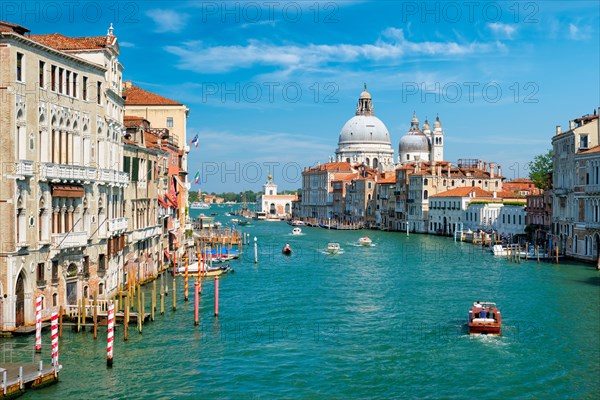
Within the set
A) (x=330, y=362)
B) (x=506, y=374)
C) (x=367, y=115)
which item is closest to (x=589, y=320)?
(x=506, y=374)

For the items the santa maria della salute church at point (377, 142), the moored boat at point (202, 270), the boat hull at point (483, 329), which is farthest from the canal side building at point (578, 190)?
the santa maria della salute church at point (377, 142)

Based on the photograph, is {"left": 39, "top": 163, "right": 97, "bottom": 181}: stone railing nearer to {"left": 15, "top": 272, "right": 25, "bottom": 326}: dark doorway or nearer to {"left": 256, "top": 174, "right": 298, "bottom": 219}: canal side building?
{"left": 15, "top": 272, "right": 25, "bottom": 326}: dark doorway

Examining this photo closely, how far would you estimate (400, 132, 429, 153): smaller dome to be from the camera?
→ 97.0 m

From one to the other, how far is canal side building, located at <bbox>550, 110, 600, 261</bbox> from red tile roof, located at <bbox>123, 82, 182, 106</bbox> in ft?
59.9

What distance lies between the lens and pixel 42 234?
53.9ft

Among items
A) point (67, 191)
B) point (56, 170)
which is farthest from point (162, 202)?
point (56, 170)

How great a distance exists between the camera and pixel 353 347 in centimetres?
1666

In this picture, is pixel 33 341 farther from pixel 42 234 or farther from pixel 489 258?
pixel 489 258

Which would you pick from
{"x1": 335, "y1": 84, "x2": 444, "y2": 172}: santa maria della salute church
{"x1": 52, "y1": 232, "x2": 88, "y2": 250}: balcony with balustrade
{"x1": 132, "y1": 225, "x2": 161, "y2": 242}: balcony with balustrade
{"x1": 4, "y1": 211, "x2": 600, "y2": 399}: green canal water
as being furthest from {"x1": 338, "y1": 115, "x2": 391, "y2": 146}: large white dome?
{"x1": 52, "y1": 232, "x2": 88, "y2": 250}: balcony with balustrade

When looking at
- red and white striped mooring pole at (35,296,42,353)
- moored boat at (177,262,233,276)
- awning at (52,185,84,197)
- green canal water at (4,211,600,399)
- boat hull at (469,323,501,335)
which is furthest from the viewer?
moored boat at (177,262,233,276)

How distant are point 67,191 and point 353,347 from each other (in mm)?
7355

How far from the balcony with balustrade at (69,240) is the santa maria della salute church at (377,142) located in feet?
257

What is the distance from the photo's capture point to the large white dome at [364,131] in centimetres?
10425

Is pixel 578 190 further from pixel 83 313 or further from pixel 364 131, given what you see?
pixel 364 131
